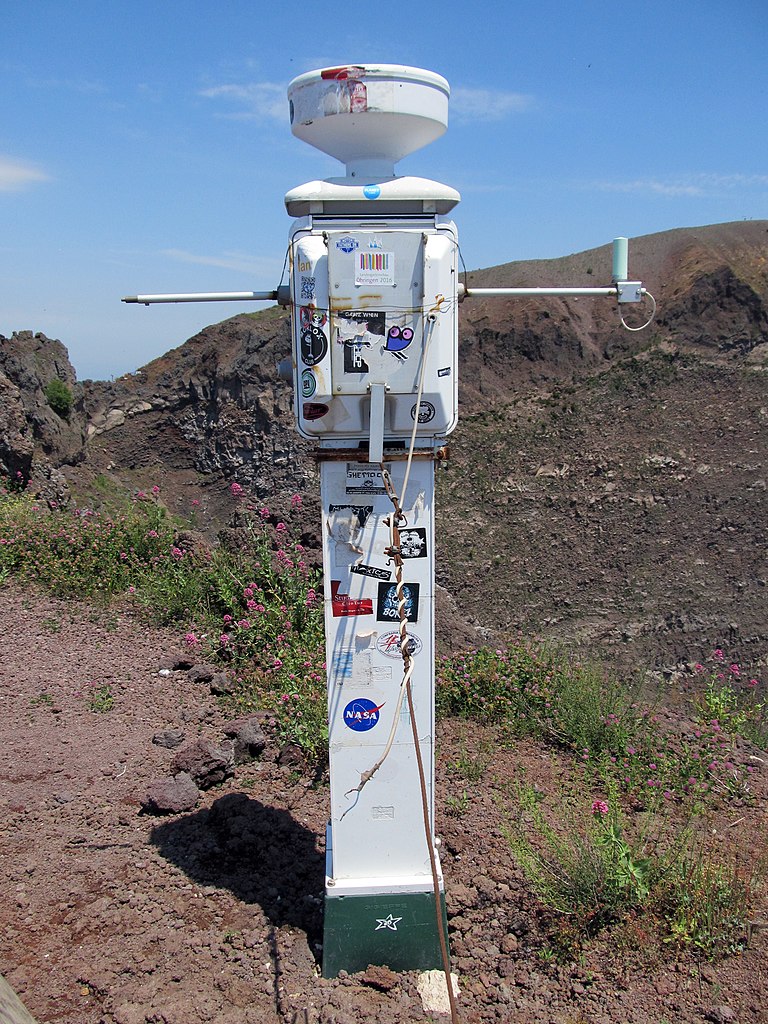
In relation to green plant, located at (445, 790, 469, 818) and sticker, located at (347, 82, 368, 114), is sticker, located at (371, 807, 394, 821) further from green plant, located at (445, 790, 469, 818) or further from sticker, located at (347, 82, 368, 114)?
sticker, located at (347, 82, 368, 114)

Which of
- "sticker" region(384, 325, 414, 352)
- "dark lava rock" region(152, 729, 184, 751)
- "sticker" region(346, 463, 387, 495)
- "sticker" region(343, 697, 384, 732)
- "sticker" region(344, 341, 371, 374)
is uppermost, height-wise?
"sticker" region(384, 325, 414, 352)

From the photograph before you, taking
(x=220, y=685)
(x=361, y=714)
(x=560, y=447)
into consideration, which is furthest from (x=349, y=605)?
(x=560, y=447)

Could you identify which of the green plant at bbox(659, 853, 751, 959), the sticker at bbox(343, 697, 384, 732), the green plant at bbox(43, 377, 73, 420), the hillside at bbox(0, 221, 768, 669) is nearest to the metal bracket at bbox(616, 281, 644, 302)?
the sticker at bbox(343, 697, 384, 732)

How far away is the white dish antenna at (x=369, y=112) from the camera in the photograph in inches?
93.7

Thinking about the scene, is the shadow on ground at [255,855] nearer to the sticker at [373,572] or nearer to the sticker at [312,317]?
the sticker at [373,572]

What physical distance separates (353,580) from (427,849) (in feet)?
3.12

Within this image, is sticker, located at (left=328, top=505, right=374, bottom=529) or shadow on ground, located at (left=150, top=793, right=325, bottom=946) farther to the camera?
shadow on ground, located at (left=150, top=793, right=325, bottom=946)

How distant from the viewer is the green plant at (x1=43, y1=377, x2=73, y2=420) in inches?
678

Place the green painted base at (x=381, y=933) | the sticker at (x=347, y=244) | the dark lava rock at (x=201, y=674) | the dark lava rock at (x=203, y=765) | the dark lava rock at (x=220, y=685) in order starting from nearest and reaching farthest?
the sticker at (x=347, y=244) < the green painted base at (x=381, y=933) < the dark lava rock at (x=203, y=765) < the dark lava rock at (x=220, y=685) < the dark lava rock at (x=201, y=674)

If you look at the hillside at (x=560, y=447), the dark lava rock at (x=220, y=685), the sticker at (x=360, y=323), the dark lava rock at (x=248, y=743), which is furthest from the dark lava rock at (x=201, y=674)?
the hillside at (x=560, y=447)

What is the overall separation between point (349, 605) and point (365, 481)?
40cm

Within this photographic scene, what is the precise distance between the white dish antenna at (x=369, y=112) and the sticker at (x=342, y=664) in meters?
1.52

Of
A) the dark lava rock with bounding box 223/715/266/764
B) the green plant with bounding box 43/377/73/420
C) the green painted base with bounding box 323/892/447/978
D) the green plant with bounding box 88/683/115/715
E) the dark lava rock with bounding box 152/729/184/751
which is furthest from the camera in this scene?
the green plant with bounding box 43/377/73/420

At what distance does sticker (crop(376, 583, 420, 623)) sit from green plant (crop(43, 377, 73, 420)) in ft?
53.3
